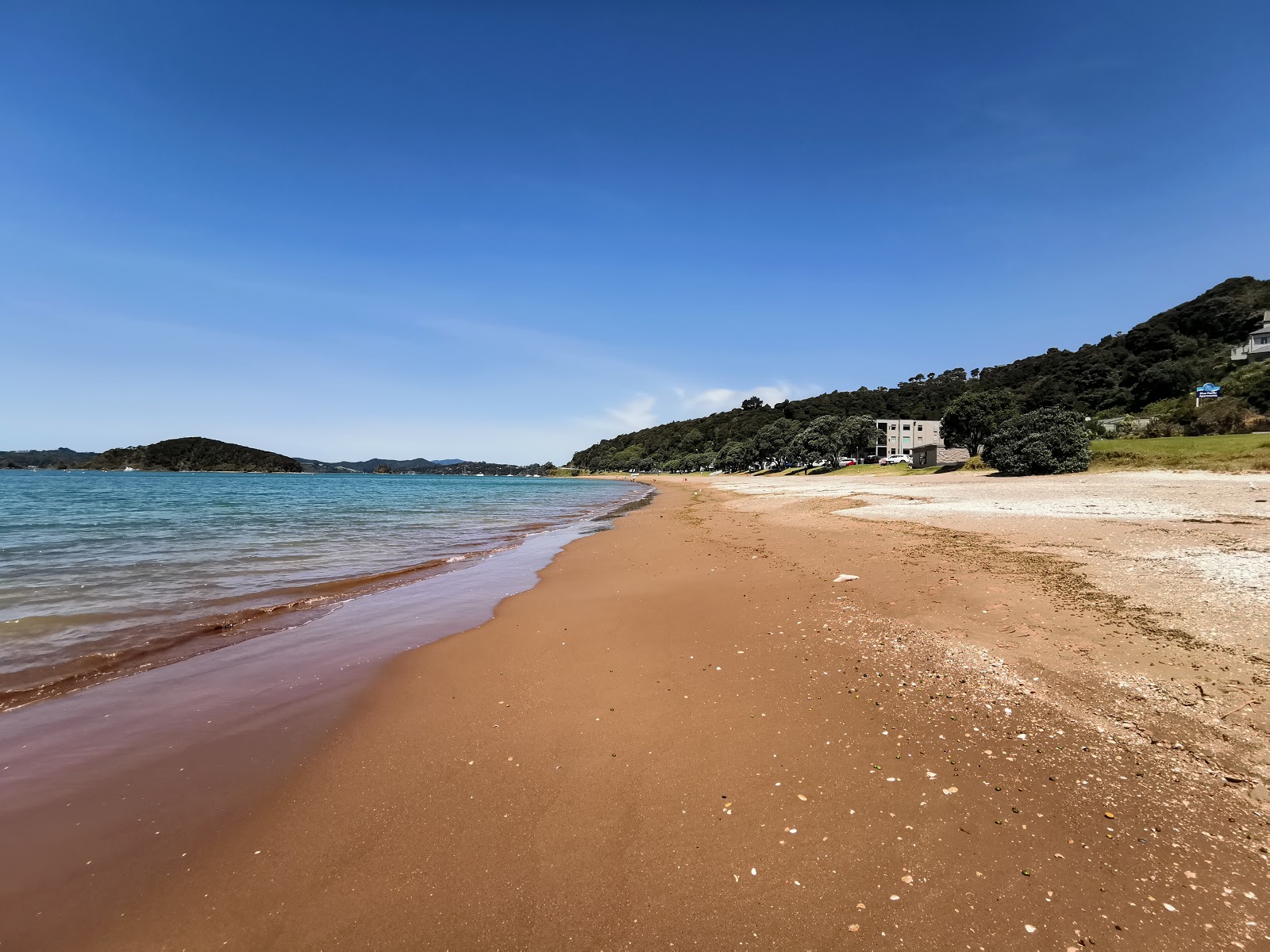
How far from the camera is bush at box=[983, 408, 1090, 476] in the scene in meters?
31.5

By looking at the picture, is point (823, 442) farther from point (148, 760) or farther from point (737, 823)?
point (148, 760)

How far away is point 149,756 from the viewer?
15.9 ft

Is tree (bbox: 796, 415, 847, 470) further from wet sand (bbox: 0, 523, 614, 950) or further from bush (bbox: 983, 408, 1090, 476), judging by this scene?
wet sand (bbox: 0, 523, 614, 950)

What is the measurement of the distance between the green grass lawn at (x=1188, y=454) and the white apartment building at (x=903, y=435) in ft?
226

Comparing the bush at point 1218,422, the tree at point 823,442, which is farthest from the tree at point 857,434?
the bush at point 1218,422

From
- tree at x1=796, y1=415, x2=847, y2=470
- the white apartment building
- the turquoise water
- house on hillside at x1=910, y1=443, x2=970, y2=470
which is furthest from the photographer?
the white apartment building

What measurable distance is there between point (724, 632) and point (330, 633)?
6395mm

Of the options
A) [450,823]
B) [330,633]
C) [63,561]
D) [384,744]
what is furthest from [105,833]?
[63,561]

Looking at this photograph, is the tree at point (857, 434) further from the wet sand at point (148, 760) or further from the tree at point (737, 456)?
the wet sand at point (148, 760)

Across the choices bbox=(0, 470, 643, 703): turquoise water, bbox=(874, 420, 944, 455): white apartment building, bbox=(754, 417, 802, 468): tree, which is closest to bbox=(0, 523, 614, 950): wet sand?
bbox=(0, 470, 643, 703): turquoise water

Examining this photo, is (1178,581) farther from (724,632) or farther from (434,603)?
(434,603)

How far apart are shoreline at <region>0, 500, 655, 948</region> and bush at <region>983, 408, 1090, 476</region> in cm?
3662

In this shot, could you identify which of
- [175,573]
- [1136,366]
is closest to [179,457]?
[175,573]

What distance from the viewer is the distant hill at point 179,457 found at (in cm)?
Answer: 16138
